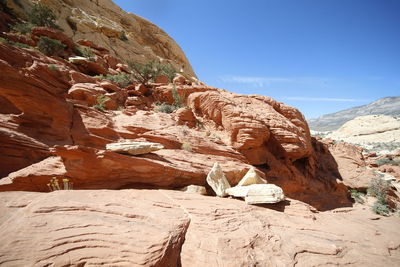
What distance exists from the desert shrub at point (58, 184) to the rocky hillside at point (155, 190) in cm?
3

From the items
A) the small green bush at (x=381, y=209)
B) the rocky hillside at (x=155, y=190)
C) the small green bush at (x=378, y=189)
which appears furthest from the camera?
the small green bush at (x=378, y=189)

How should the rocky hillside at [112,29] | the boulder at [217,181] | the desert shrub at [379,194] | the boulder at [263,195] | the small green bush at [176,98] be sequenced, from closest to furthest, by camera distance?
1. the boulder at [263,195]
2. the boulder at [217,181]
3. the desert shrub at [379,194]
4. the small green bush at [176,98]
5. the rocky hillside at [112,29]

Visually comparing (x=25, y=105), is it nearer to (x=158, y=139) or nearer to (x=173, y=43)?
(x=158, y=139)

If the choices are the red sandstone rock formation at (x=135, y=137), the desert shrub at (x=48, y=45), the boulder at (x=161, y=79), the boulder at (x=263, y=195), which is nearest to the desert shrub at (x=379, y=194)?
the red sandstone rock formation at (x=135, y=137)

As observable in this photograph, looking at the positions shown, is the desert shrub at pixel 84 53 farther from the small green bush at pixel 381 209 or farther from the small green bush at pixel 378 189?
the small green bush at pixel 378 189

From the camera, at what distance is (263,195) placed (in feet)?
16.0

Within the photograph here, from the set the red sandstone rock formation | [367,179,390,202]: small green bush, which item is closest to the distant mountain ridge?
[367,179,390,202]: small green bush

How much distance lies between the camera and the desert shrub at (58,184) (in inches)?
158

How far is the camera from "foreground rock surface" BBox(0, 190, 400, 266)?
2189mm

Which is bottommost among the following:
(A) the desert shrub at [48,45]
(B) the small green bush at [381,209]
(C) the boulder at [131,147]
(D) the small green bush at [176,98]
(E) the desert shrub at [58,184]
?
(B) the small green bush at [381,209]

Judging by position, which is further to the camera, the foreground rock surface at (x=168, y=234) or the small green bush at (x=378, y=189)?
the small green bush at (x=378, y=189)

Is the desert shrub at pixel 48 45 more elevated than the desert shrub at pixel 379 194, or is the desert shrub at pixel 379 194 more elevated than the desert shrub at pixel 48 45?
the desert shrub at pixel 48 45

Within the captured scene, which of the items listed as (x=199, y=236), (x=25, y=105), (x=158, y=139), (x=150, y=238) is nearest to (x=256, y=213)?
(x=199, y=236)

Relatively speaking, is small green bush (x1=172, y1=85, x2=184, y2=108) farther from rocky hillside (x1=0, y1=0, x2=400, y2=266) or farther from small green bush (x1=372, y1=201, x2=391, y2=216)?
small green bush (x1=372, y1=201, x2=391, y2=216)
